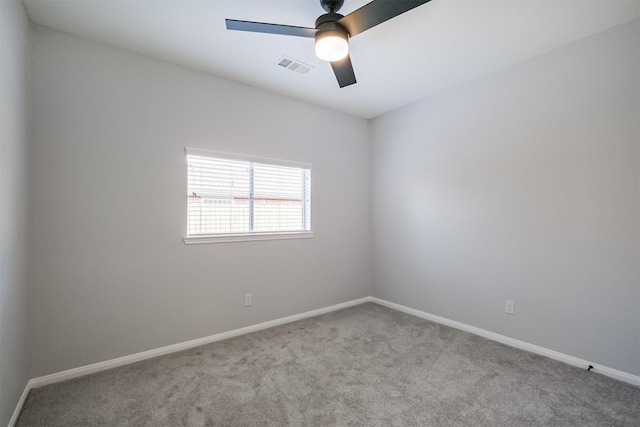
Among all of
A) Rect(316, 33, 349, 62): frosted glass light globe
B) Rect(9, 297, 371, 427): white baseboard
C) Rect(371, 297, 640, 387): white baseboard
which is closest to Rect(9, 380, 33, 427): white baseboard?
Rect(9, 297, 371, 427): white baseboard

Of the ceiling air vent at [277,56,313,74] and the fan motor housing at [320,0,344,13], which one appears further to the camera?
the ceiling air vent at [277,56,313,74]

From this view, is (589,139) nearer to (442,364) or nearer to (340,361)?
(442,364)

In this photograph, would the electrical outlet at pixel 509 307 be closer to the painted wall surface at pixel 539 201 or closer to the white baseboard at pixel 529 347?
the painted wall surface at pixel 539 201

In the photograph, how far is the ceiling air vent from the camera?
2.60 meters

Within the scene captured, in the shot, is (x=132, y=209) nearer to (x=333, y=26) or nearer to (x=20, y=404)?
(x=20, y=404)

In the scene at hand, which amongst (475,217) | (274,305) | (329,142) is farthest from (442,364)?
(329,142)

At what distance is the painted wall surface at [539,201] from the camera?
219cm

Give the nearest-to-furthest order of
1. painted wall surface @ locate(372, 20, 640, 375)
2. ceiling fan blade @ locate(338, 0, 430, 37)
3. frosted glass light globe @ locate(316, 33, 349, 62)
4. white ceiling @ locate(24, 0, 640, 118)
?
ceiling fan blade @ locate(338, 0, 430, 37)
frosted glass light globe @ locate(316, 33, 349, 62)
white ceiling @ locate(24, 0, 640, 118)
painted wall surface @ locate(372, 20, 640, 375)

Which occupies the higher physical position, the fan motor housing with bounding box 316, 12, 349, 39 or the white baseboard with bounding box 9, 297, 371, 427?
the fan motor housing with bounding box 316, 12, 349, 39

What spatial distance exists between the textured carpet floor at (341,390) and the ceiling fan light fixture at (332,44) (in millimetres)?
2257

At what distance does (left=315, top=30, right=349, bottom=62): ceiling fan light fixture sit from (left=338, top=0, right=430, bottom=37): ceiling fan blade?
0.07m

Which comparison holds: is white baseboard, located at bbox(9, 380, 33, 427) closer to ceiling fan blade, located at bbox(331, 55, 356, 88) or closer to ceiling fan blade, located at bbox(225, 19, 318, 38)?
ceiling fan blade, located at bbox(225, 19, 318, 38)

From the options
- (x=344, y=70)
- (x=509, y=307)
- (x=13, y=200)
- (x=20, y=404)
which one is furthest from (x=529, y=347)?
(x=13, y=200)

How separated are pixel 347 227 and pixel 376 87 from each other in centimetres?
176
